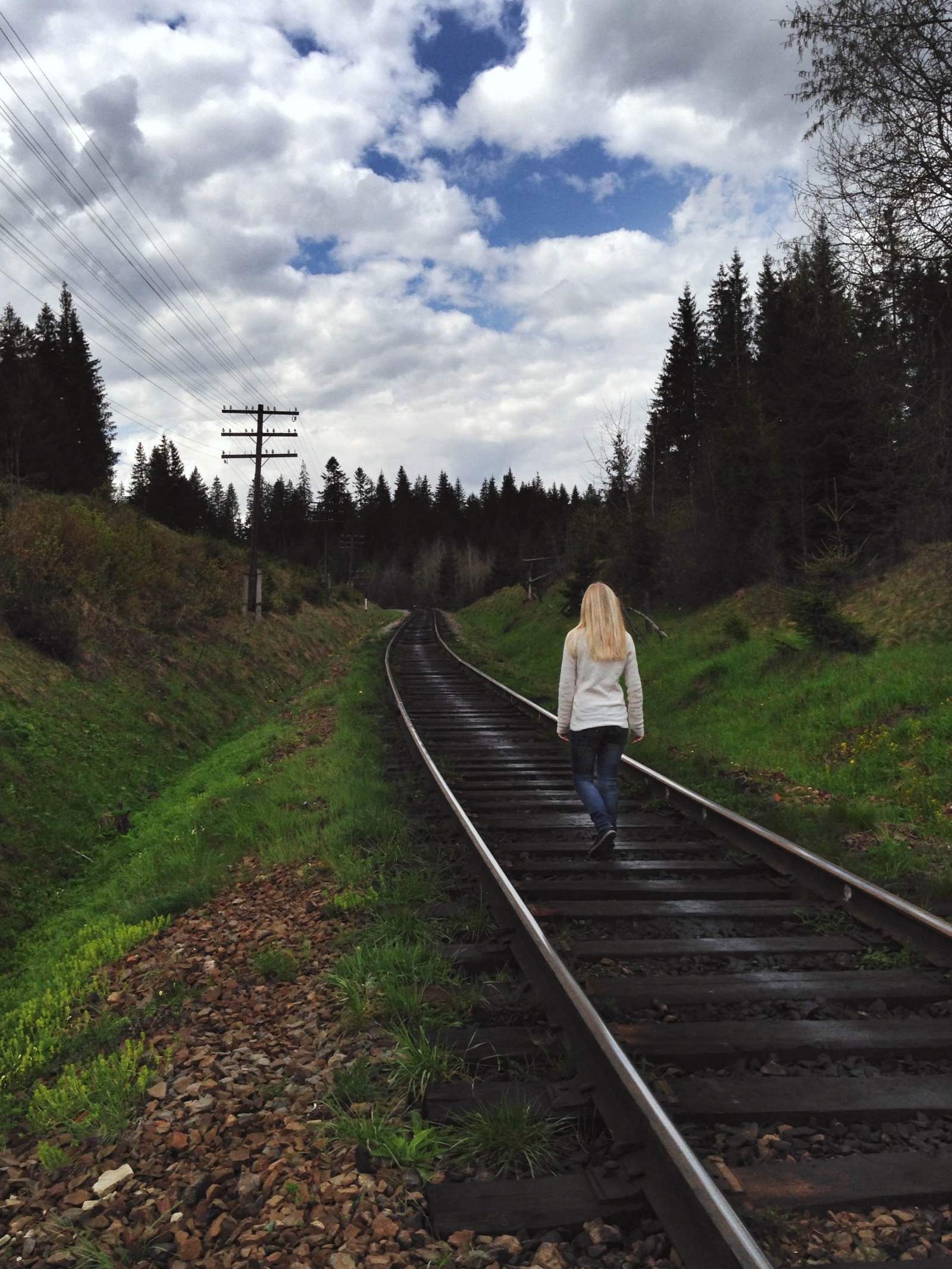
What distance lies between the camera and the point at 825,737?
10461 millimetres

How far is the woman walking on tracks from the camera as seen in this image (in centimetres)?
607

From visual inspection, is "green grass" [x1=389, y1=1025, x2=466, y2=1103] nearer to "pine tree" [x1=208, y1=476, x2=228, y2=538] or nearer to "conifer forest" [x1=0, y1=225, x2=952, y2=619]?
"conifer forest" [x1=0, y1=225, x2=952, y2=619]

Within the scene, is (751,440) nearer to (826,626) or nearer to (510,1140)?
(826,626)

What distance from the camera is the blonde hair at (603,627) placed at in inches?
237

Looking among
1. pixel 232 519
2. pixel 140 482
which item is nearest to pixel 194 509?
pixel 140 482

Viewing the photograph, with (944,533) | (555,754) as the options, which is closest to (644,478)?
(944,533)

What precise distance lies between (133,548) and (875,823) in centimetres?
1647

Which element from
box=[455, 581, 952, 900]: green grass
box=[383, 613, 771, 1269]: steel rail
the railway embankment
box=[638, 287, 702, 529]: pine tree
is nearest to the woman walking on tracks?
box=[455, 581, 952, 900]: green grass

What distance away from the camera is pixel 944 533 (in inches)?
758

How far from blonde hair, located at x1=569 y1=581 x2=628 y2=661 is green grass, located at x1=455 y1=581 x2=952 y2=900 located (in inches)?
87.4

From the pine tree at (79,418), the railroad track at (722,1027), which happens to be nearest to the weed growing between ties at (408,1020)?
the railroad track at (722,1027)

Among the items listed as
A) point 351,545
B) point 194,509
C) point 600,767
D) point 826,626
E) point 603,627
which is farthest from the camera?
point 351,545

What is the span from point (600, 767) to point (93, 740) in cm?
842

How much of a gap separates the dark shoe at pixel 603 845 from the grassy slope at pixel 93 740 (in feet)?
15.7
